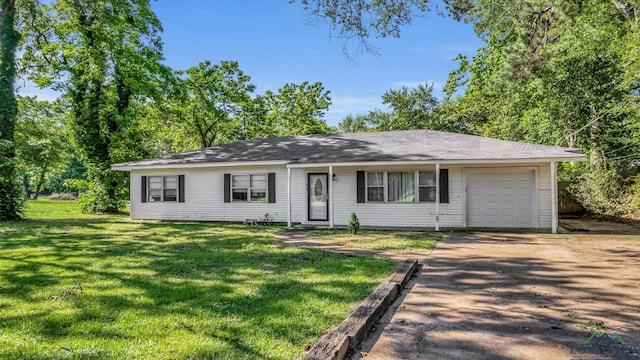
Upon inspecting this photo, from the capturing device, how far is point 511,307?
443cm

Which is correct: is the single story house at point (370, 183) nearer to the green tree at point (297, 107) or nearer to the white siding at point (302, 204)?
the white siding at point (302, 204)

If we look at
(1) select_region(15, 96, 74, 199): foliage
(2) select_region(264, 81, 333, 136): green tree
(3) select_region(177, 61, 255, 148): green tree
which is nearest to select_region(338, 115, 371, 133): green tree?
(2) select_region(264, 81, 333, 136): green tree

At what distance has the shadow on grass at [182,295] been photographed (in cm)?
333

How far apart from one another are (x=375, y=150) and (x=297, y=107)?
20.5 m

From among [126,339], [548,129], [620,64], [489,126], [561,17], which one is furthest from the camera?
[489,126]

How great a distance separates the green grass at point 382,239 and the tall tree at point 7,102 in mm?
11647

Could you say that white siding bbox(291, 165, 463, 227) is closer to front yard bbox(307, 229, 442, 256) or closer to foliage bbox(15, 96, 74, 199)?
front yard bbox(307, 229, 442, 256)

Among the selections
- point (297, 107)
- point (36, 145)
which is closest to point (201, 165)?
→ point (36, 145)

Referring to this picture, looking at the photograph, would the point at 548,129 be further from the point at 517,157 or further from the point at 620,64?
the point at 517,157

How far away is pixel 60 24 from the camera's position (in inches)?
745

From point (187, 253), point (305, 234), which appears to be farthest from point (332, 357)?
point (305, 234)

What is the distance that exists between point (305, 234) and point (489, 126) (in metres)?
18.8

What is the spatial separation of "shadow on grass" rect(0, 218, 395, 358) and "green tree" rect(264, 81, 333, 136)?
2526 centimetres

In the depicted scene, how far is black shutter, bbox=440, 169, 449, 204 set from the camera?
12.8m
